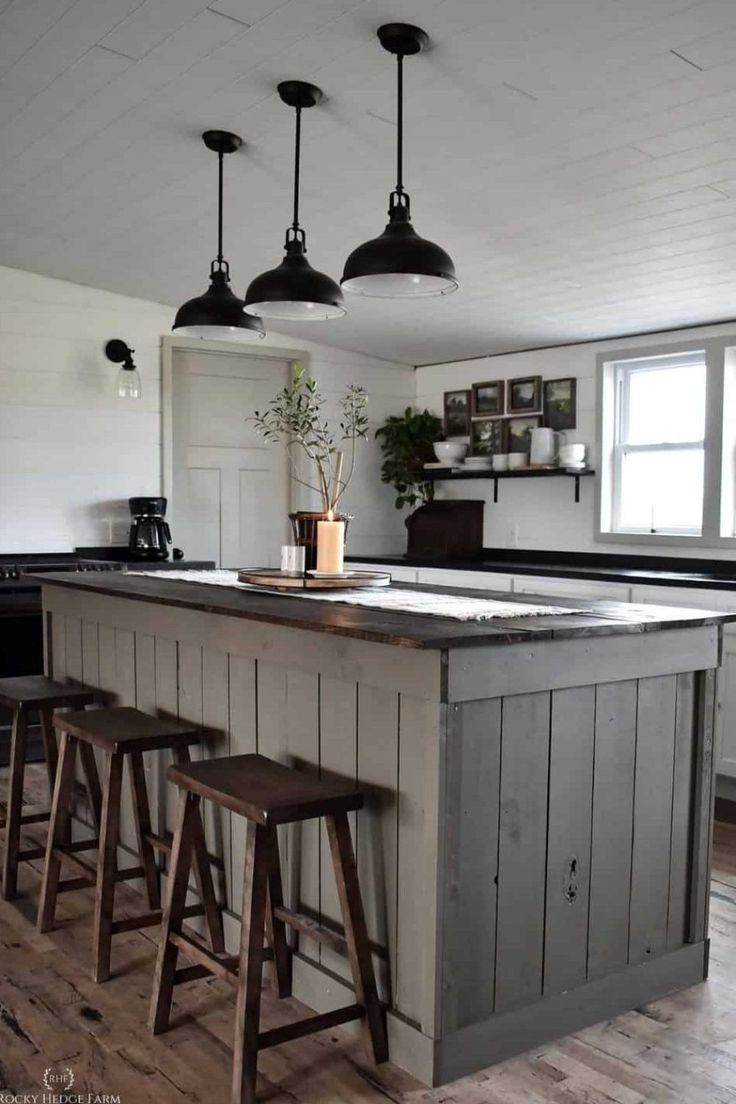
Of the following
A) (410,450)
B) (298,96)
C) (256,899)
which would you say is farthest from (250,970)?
(410,450)

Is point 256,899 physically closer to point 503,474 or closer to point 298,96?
point 298,96

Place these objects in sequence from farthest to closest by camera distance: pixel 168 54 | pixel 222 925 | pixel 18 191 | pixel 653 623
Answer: pixel 18 191 → pixel 168 54 → pixel 222 925 → pixel 653 623

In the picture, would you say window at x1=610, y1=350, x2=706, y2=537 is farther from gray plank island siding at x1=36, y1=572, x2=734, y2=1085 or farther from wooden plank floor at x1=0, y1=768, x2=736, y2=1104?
wooden plank floor at x1=0, y1=768, x2=736, y2=1104

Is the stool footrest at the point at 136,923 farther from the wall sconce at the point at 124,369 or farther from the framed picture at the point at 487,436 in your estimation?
the framed picture at the point at 487,436

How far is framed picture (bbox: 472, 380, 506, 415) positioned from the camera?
19.3 feet

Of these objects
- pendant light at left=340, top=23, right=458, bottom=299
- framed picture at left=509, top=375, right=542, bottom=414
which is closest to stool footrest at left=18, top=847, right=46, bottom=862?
pendant light at left=340, top=23, right=458, bottom=299

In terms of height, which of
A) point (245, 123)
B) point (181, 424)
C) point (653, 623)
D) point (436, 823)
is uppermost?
point (245, 123)

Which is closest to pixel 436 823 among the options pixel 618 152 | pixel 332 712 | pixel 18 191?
pixel 332 712

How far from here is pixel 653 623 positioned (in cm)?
233

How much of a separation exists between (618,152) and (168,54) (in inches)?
56.1

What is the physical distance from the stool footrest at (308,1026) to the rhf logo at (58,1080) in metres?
0.40

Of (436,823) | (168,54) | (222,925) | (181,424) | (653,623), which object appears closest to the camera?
(436,823)

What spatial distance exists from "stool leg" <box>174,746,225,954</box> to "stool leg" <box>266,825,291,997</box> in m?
0.25

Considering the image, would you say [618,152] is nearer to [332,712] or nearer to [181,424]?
[332,712]
